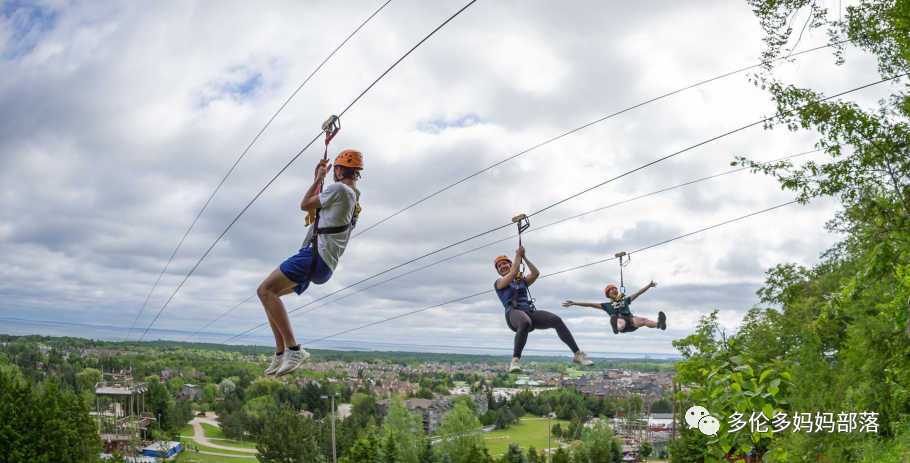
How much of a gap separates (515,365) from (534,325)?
54 cm

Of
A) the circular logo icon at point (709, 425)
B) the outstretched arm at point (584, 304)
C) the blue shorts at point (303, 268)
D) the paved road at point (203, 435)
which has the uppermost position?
the blue shorts at point (303, 268)

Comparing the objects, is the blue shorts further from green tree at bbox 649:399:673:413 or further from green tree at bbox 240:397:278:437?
green tree at bbox 649:399:673:413

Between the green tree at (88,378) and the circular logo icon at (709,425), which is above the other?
the circular logo icon at (709,425)

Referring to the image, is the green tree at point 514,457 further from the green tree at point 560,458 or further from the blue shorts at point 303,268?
the blue shorts at point 303,268

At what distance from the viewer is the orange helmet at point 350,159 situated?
5348 mm

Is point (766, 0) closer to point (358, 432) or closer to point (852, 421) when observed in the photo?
point (852, 421)

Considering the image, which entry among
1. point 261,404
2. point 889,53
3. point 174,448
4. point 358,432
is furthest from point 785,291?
point 261,404

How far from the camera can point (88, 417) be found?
3362 cm

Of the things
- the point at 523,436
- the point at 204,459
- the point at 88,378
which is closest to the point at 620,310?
the point at 204,459

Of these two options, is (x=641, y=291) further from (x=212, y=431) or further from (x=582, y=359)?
(x=212, y=431)

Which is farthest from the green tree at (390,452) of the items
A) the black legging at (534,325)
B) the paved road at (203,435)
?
the paved road at (203,435)

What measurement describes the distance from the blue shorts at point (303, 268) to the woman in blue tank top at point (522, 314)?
294cm

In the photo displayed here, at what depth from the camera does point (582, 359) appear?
299 inches

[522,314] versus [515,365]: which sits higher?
[522,314]
